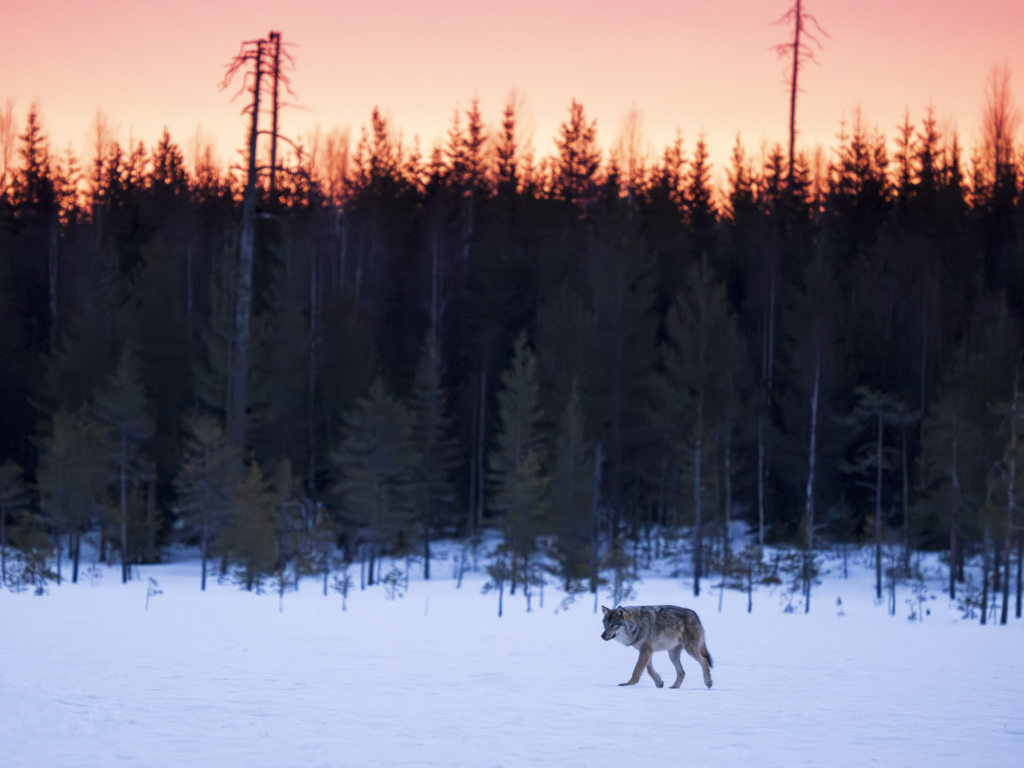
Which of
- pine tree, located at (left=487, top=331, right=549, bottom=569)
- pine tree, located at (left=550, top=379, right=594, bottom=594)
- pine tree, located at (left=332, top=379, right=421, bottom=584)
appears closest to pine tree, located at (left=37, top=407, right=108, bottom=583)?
pine tree, located at (left=332, top=379, right=421, bottom=584)

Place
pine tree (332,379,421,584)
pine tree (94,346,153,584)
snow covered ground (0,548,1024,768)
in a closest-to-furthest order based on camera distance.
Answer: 1. snow covered ground (0,548,1024,768)
2. pine tree (332,379,421,584)
3. pine tree (94,346,153,584)

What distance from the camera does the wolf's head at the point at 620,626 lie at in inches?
400

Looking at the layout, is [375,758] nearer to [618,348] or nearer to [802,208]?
[618,348]

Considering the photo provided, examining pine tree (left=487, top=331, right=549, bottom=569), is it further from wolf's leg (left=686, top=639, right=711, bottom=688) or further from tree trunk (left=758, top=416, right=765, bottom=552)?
wolf's leg (left=686, top=639, right=711, bottom=688)

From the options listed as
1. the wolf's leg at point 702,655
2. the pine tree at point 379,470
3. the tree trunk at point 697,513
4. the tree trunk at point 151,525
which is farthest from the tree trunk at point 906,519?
the tree trunk at point 151,525

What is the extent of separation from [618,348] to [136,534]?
18697 mm

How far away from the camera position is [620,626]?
1020cm

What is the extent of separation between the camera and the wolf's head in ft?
33.3

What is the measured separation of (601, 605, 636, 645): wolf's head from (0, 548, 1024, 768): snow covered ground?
0.59 m

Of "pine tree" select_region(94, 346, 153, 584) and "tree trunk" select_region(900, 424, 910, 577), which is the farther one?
"pine tree" select_region(94, 346, 153, 584)

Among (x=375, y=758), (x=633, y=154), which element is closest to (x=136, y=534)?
(x=375, y=758)

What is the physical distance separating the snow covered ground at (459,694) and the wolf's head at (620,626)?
23.3 inches

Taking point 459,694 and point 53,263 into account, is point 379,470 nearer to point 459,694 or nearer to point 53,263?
point 53,263

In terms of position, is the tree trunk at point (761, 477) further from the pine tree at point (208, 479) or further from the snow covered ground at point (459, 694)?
the pine tree at point (208, 479)
